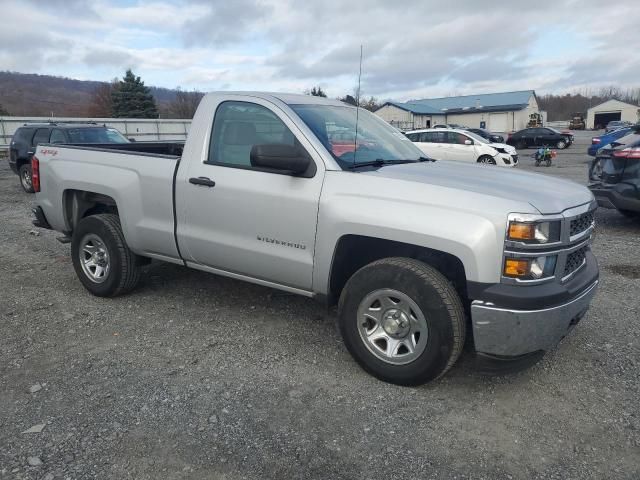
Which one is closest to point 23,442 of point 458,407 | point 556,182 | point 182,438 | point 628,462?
point 182,438

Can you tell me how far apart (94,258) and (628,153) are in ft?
24.0

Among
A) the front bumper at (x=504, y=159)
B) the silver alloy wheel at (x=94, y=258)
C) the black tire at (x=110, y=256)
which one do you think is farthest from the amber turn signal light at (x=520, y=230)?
the front bumper at (x=504, y=159)

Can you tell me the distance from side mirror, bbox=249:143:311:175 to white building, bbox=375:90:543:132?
62.3 metres

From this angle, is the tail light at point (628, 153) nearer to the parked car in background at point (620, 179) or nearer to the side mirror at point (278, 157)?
the parked car in background at point (620, 179)

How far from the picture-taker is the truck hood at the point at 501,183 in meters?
3.17

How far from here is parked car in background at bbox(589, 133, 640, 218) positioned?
750cm

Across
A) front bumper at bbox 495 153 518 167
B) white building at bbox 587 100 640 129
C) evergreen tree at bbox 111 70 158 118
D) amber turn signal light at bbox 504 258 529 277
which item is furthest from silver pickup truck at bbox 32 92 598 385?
white building at bbox 587 100 640 129

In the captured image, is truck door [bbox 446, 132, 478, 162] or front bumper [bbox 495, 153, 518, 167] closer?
front bumper [bbox 495, 153, 518, 167]

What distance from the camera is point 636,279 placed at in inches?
224

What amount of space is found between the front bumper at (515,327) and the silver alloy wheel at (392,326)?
1.16ft

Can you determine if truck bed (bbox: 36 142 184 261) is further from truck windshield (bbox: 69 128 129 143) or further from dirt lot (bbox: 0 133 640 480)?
truck windshield (bbox: 69 128 129 143)

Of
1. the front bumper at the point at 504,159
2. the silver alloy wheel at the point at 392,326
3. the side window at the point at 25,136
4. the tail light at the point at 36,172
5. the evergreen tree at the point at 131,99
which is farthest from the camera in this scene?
the evergreen tree at the point at 131,99

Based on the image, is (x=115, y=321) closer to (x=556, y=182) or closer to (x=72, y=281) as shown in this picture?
(x=72, y=281)

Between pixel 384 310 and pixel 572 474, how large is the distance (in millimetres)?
1382
